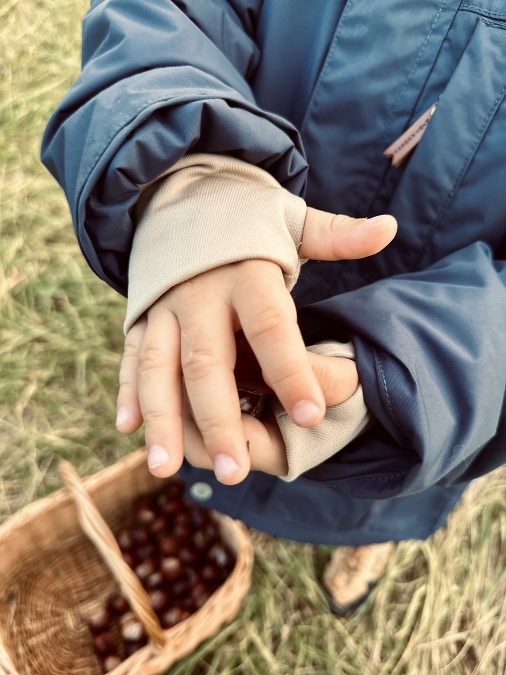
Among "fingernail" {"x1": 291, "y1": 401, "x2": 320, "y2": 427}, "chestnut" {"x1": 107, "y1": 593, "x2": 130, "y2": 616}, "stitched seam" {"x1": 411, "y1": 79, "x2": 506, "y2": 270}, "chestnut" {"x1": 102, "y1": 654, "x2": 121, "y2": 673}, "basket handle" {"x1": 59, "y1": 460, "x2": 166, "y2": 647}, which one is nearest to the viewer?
"fingernail" {"x1": 291, "y1": 401, "x2": 320, "y2": 427}

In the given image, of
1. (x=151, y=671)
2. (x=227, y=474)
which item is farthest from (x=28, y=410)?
(x=227, y=474)

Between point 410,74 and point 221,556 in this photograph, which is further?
point 221,556

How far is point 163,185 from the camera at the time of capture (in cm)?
62

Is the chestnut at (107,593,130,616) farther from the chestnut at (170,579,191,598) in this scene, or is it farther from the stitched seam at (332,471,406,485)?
the stitched seam at (332,471,406,485)

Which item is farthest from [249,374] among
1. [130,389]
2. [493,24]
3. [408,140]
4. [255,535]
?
[255,535]

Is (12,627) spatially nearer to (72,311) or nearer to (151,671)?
(151,671)

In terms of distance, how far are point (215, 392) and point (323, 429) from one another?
17cm

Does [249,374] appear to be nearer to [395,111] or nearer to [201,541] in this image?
[395,111]

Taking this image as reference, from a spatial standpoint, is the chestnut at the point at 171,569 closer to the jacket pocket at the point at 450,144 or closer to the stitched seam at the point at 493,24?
the jacket pocket at the point at 450,144

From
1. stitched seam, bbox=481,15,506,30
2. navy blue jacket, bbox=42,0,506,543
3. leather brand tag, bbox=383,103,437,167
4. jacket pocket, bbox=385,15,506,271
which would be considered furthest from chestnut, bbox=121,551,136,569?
stitched seam, bbox=481,15,506,30

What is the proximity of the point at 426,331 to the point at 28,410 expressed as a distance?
1135mm

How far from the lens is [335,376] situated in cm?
60

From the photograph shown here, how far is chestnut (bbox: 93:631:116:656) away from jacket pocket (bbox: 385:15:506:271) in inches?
38.6

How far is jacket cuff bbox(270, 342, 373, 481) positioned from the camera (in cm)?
61
